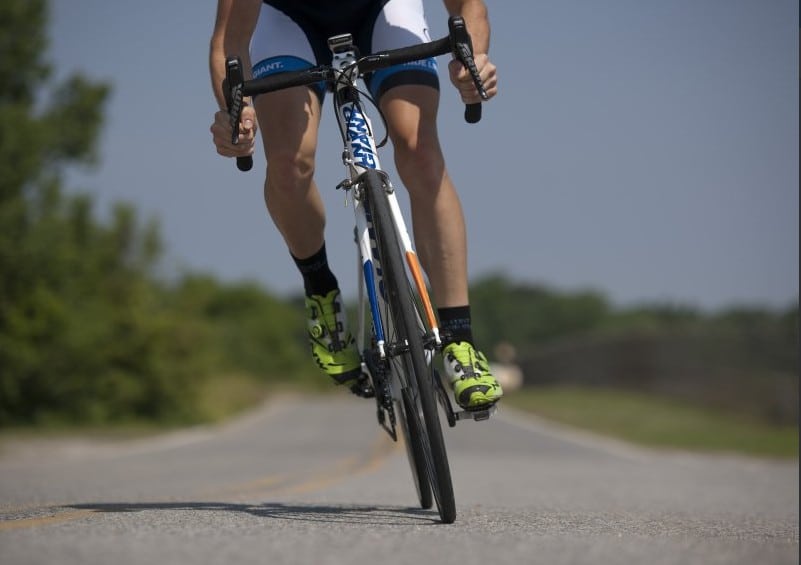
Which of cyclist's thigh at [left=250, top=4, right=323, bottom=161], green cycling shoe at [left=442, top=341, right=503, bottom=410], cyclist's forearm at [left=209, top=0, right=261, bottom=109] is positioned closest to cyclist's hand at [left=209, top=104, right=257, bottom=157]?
cyclist's forearm at [left=209, top=0, right=261, bottom=109]

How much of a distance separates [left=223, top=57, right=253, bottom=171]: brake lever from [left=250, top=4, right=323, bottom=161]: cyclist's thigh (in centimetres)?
42

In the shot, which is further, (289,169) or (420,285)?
(289,169)

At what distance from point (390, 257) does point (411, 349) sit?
33 cm

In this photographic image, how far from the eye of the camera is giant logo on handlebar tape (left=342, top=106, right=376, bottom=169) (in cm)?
394

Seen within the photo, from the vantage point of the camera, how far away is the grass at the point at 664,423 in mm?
19547

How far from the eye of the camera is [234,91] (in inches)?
140

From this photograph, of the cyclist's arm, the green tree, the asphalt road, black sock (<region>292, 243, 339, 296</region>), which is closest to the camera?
the asphalt road

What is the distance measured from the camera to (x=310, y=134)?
4152mm

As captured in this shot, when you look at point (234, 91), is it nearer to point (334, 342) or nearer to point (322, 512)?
point (334, 342)

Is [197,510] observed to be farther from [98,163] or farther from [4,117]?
[98,163]

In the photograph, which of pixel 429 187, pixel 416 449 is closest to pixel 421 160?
pixel 429 187

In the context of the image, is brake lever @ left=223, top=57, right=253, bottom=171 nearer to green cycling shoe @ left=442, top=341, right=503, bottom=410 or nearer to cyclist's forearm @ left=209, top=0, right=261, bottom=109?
cyclist's forearm @ left=209, top=0, right=261, bottom=109

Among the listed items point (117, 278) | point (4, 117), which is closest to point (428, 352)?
point (4, 117)

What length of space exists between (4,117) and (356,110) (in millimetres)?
16467
